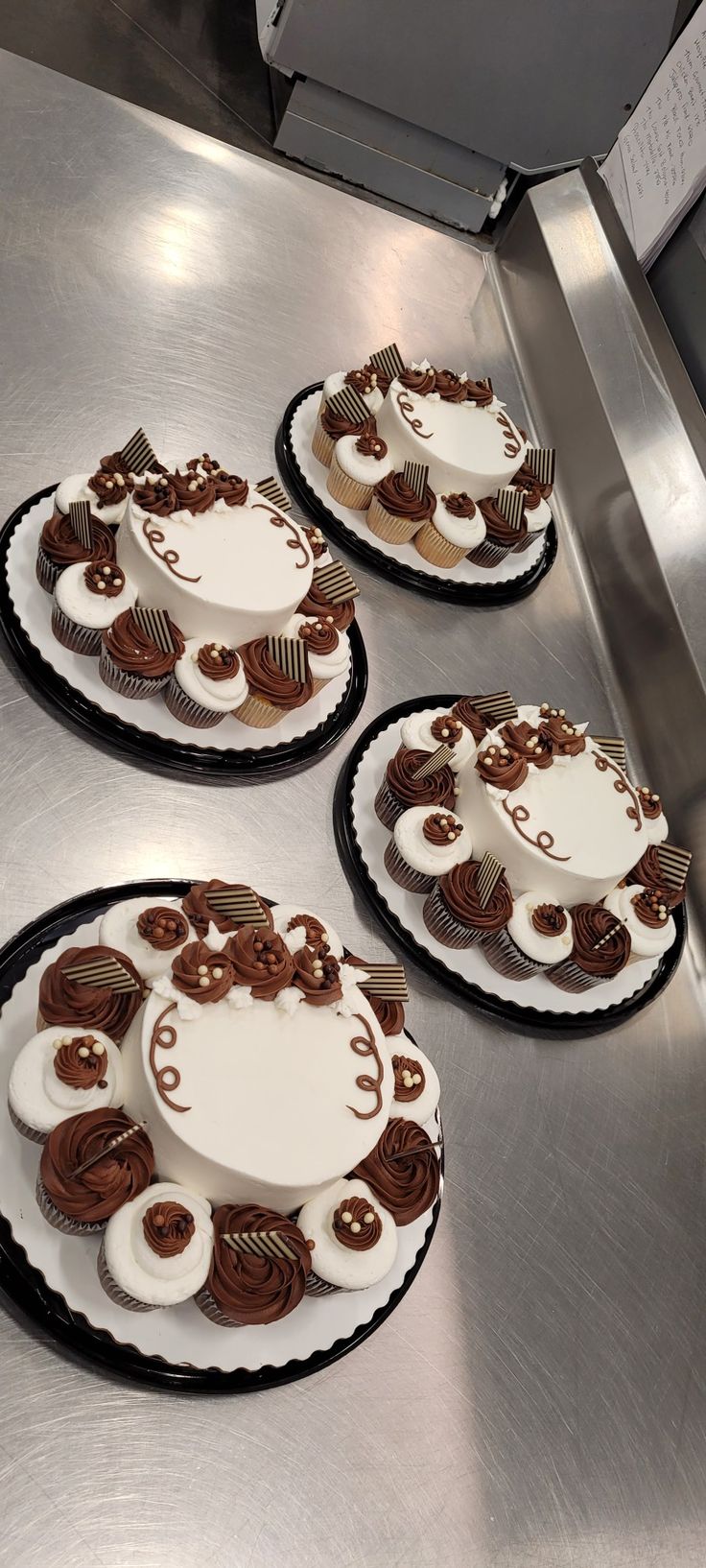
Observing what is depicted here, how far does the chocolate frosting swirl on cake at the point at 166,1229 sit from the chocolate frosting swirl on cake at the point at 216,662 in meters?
0.84

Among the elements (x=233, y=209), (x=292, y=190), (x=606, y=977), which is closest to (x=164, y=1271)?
(x=606, y=977)

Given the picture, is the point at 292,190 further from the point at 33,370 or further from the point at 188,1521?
the point at 188,1521

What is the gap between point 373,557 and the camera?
91.9 inches

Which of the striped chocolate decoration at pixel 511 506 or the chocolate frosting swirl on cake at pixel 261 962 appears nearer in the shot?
the chocolate frosting swirl on cake at pixel 261 962

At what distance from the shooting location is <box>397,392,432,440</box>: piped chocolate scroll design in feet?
7.73

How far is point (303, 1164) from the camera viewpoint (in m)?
1.40

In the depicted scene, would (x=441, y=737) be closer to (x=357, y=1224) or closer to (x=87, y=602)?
(x=87, y=602)

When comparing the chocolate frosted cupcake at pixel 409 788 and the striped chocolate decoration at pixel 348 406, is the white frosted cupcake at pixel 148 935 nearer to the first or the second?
the chocolate frosted cupcake at pixel 409 788

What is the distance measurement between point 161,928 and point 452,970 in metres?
0.57

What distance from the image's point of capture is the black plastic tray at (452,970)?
6.11 feet

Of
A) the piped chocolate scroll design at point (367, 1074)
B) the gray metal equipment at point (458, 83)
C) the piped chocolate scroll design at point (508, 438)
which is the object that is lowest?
the gray metal equipment at point (458, 83)

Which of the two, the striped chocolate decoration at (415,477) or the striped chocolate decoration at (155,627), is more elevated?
the striped chocolate decoration at (415,477)

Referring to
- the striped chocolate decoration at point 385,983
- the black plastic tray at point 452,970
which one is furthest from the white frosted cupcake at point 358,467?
the striped chocolate decoration at point 385,983

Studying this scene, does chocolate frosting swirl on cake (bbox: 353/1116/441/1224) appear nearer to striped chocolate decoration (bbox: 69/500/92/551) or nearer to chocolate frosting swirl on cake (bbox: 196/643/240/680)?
chocolate frosting swirl on cake (bbox: 196/643/240/680)
